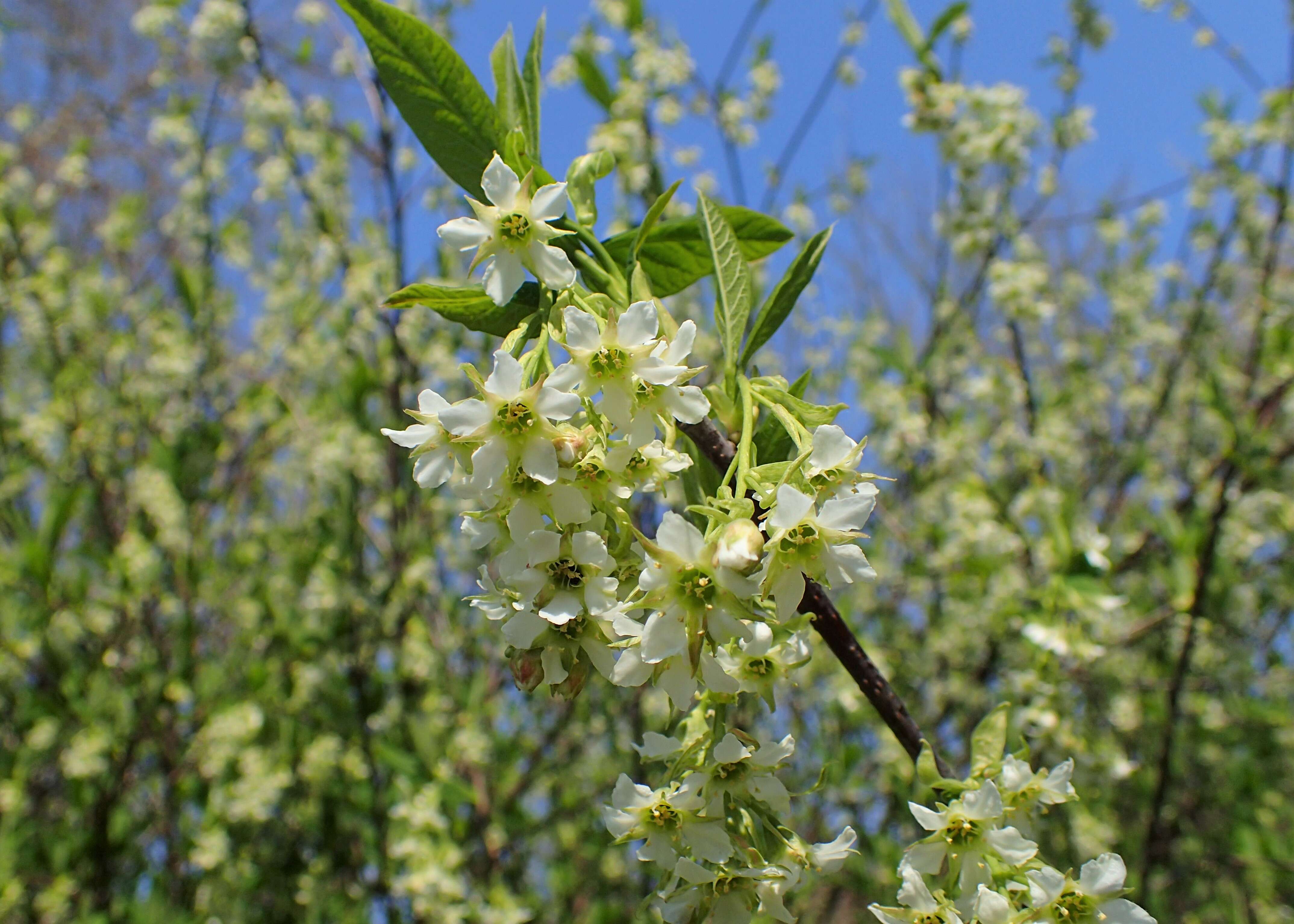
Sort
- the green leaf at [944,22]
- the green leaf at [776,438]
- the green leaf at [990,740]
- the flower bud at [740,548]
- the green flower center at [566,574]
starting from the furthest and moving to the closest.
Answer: the green leaf at [944,22] → the green leaf at [990,740] → the green leaf at [776,438] → the green flower center at [566,574] → the flower bud at [740,548]

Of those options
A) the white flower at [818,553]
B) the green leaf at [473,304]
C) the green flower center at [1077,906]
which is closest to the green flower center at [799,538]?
the white flower at [818,553]

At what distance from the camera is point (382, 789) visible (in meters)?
3.29

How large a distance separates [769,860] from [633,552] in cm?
32

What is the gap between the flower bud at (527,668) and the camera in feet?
2.39

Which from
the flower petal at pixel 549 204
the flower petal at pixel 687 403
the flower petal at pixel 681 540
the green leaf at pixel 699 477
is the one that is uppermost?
the flower petal at pixel 549 204

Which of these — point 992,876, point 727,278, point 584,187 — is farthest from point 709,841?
point 584,187

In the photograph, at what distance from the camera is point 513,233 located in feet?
2.53

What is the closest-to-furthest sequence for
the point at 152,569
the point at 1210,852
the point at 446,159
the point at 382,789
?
the point at 446,159 → the point at 382,789 → the point at 152,569 → the point at 1210,852

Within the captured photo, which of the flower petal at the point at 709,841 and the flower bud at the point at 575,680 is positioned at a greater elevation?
the flower bud at the point at 575,680

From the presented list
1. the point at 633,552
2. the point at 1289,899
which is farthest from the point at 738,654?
the point at 1289,899

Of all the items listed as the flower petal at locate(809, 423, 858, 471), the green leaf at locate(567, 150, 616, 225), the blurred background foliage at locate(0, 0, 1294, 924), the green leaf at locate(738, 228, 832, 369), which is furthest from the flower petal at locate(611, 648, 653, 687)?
the blurred background foliage at locate(0, 0, 1294, 924)

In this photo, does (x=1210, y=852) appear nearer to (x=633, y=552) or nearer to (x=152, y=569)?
(x=633, y=552)

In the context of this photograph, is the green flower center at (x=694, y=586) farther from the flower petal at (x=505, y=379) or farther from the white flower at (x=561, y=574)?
the flower petal at (x=505, y=379)

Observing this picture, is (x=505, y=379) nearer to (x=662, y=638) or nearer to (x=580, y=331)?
(x=580, y=331)
